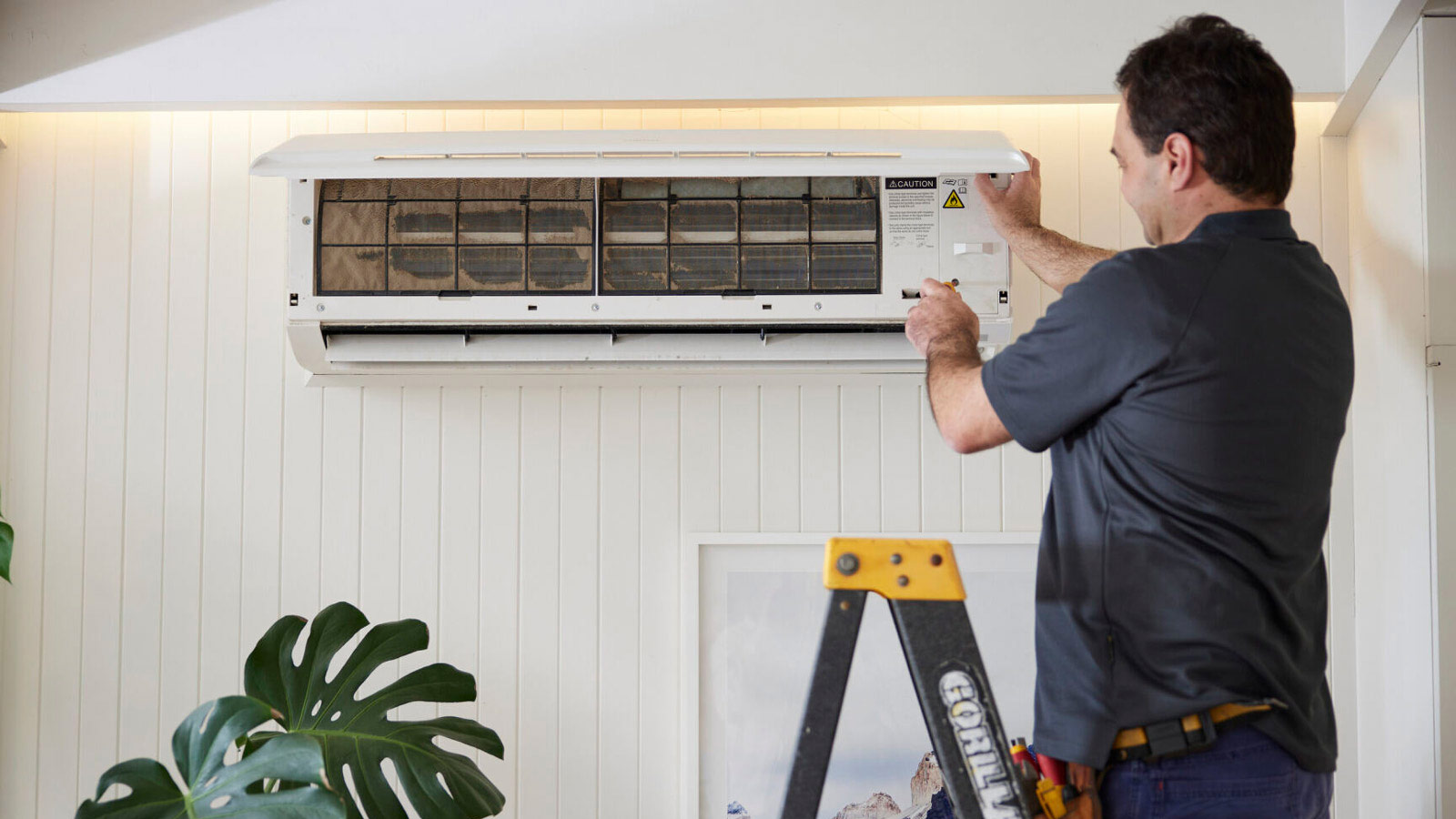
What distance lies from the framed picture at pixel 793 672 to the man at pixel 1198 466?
0.99m

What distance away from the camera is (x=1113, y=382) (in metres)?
1.22

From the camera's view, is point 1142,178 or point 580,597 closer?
point 1142,178

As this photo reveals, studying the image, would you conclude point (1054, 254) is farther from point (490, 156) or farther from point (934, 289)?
point (490, 156)

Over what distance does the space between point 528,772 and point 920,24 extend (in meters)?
1.65

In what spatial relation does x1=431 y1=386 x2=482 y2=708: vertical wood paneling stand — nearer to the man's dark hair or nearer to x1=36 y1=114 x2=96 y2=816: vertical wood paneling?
x1=36 y1=114 x2=96 y2=816: vertical wood paneling

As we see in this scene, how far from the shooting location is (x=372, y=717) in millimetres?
1938

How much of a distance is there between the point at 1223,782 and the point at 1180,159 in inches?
26.4

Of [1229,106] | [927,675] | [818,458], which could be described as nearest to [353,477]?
[818,458]

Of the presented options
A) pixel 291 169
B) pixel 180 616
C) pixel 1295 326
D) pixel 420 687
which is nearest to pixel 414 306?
pixel 291 169

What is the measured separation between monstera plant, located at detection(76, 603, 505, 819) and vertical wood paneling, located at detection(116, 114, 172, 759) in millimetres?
430

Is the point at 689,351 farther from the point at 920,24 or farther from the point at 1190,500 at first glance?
the point at 1190,500

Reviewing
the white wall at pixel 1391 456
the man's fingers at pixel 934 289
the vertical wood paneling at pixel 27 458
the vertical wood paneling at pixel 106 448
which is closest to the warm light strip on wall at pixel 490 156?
the man's fingers at pixel 934 289

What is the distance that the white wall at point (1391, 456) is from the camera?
199cm

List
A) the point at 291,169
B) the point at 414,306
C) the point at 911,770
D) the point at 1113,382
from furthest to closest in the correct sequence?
the point at 911,770
the point at 414,306
the point at 291,169
the point at 1113,382
